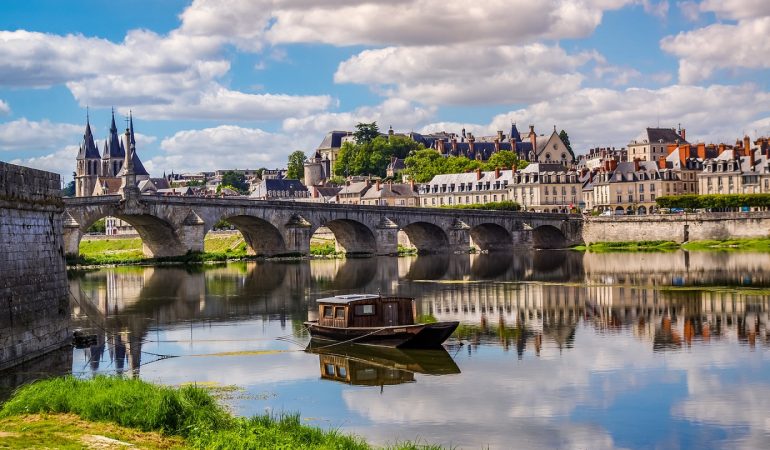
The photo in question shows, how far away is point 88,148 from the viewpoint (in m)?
174

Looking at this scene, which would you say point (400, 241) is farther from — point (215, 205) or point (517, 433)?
point (517, 433)

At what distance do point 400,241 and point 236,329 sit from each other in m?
65.2

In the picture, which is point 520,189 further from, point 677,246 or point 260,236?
point 260,236

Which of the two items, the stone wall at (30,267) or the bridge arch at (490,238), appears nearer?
the stone wall at (30,267)

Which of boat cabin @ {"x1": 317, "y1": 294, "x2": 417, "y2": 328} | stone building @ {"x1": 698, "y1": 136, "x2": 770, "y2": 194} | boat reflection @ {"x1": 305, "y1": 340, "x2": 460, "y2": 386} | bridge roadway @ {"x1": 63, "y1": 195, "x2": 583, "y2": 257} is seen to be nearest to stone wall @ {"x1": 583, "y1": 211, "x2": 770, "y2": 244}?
bridge roadway @ {"x1": 63, "y1": 195, "x2": 583, "y2": 257}

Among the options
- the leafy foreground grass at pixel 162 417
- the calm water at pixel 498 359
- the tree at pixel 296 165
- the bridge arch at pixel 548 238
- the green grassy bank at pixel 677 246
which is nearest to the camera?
the leafy foreground grass at pixel 162 417

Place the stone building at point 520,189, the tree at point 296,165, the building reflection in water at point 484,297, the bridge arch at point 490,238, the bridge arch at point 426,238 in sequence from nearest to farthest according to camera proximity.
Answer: the building reflection in water at point 484,297 → the bridge arch at point 426,238 → the bridge arch at point 490,238 → the stone building at point 520,189 → the tree at point 296,165

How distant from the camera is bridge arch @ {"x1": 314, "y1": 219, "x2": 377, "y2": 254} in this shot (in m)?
91.1

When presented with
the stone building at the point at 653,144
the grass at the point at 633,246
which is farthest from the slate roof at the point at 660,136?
the grass at the point at 633,246

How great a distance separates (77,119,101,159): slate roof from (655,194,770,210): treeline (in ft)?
338

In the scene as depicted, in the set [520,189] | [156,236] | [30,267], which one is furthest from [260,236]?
[30,267]

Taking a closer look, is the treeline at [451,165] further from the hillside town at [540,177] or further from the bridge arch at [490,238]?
the bridge arch at [490,238]

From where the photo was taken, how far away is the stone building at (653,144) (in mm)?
155750

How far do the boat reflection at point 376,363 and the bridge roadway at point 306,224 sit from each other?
43.3 meters
